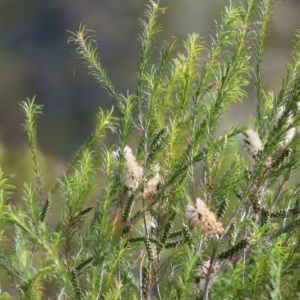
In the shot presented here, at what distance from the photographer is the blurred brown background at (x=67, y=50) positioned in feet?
6.53

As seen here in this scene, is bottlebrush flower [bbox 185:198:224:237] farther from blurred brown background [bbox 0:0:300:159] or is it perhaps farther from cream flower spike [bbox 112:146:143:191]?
blurred brown background [bbox 0:0:300:159]

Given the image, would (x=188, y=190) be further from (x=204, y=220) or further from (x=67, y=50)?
(x=67, y=50)

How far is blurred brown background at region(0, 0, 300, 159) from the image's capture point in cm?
199

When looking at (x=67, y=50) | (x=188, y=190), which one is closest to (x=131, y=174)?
(x=188, y=190)

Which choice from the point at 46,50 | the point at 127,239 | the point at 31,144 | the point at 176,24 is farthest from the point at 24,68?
the point at 127,239

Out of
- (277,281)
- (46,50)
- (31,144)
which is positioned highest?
(46,50)

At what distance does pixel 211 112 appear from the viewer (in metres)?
0.63

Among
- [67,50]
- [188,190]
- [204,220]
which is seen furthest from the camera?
[67,50]

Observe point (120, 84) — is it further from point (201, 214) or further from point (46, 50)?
point (201, 214)

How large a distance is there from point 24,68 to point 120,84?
305 millimetres

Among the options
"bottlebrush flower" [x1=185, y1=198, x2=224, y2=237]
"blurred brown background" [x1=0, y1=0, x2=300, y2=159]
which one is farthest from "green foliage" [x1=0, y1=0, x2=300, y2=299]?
"blurred brown background" [x1=0, y1=0, x2=300, y2=159]

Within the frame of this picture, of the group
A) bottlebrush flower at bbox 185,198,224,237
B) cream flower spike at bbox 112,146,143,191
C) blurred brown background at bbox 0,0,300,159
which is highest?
blurred brown background at bbox 0,0,300,159

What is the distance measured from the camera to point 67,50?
6.82 feet

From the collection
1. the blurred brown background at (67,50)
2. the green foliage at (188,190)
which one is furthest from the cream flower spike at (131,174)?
the blurred brown background at (67,50)
